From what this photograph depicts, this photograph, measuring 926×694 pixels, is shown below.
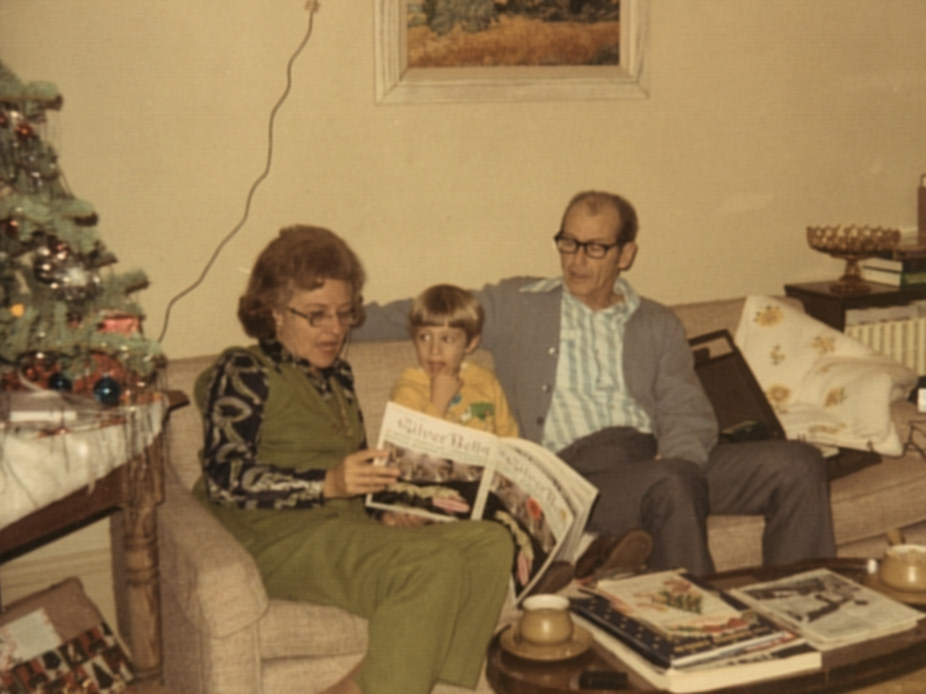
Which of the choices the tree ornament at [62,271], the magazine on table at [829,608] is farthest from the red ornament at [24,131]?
the magazine on table at [829,608]

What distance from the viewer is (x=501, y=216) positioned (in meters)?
3.60

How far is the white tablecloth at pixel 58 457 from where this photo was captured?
2242 millimetres

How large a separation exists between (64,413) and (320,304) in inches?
24.1

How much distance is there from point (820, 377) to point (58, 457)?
2.10 metres

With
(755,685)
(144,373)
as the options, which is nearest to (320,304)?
(144,373)

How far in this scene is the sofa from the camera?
238cm

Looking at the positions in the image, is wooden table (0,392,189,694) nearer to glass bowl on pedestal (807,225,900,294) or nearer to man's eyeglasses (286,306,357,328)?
man's eyeglasses (286,306,357,328)

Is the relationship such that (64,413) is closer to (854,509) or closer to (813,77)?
(854,509)

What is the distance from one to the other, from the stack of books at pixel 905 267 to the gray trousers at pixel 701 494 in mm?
1016

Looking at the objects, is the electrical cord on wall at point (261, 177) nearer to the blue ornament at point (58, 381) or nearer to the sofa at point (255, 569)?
the sofa at point (255, 569)

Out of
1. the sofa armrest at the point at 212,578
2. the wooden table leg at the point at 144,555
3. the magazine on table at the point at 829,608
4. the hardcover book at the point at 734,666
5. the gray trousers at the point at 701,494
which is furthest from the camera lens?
the gray trousers at the point at 701,494

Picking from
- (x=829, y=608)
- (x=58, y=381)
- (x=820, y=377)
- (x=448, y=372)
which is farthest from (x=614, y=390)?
(x=58, y=381)

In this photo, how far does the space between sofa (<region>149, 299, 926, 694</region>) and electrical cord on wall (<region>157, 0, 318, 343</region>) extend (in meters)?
0.30

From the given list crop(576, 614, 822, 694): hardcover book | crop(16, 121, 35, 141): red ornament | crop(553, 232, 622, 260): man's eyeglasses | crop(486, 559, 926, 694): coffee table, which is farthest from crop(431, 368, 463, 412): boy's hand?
crop(16, 121, 35, 141): red ornament
